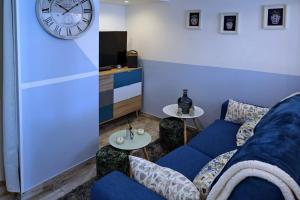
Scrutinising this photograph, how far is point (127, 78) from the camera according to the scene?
403 cm

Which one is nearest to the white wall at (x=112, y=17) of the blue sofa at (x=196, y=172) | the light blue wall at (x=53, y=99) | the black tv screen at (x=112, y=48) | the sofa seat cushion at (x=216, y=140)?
the black tv screen at (x=112, y=48)

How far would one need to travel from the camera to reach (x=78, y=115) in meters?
2.72

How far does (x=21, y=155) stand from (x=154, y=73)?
2457mm

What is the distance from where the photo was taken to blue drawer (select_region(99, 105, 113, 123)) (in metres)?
3.73

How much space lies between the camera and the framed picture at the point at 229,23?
10.7 feet

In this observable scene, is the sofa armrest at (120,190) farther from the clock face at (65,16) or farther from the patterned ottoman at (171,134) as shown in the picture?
the patterned ottoman at (171,134)

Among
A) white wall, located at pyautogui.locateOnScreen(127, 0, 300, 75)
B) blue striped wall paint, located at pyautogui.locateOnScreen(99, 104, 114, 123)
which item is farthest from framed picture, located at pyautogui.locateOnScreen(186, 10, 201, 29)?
blue striped wall paint, located at pyautogui.locateOnScreen(99, 104, 114, 123)

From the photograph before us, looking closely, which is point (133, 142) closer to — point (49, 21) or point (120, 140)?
point (120, 140)

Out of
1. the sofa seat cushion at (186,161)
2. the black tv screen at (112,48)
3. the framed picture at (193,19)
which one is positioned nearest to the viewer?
the sofa seat cushion at (186,161)

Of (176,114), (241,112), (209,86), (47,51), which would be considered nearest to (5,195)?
(47,51)

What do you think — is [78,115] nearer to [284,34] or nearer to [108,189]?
[108,189]

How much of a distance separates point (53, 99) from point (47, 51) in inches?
16.9

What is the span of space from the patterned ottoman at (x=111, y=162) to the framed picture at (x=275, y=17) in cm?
213

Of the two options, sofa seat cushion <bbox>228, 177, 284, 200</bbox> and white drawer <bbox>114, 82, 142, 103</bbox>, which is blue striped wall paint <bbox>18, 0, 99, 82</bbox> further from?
sofa seat cushion <bbox>228, 177, 284, 200</bbox>
